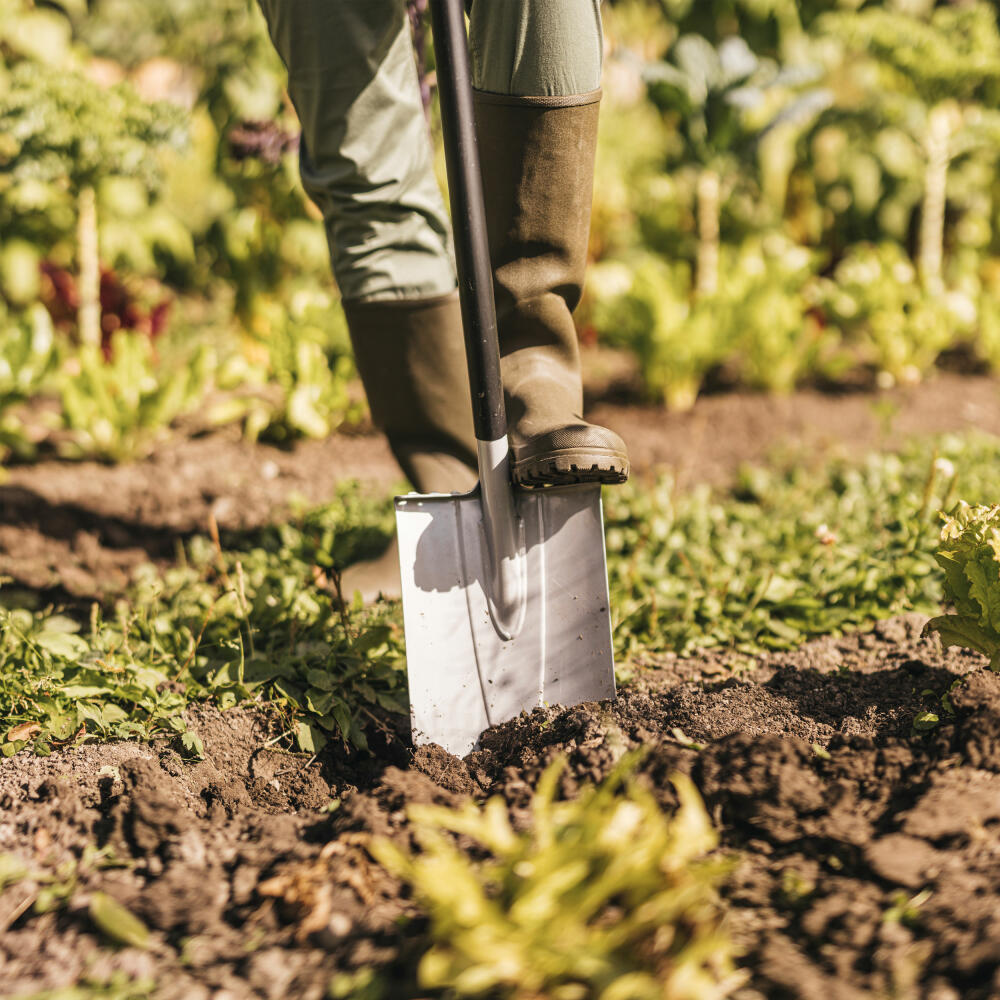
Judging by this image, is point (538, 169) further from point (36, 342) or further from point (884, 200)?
point (884, 200)

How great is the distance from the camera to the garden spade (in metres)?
1.62

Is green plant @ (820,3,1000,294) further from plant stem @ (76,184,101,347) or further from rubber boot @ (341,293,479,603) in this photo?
plant stem @ (76,184,101,347)

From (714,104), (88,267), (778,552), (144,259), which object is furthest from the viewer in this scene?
(714,104)

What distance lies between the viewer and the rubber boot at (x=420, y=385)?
2.07 metres

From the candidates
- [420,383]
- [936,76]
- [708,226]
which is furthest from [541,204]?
[936,76]

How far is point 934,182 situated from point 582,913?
13.1ft

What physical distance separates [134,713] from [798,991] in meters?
1.16

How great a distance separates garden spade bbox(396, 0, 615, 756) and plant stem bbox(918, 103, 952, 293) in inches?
112

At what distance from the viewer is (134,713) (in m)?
1.69

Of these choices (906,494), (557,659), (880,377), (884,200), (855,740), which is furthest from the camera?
(884,200)

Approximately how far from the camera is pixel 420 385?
6.89ft

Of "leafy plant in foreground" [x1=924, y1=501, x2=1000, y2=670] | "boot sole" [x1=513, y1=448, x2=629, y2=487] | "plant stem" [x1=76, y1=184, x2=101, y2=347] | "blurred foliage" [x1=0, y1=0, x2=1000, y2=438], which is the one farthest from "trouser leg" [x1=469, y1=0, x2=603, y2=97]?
"plant stem" [x1=76, y1=184, x2=101, y2=347]

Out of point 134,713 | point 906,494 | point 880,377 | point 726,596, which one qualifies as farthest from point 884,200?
point 134,713

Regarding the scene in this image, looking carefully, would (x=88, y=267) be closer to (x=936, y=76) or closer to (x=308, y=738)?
(x=308, y=738)
